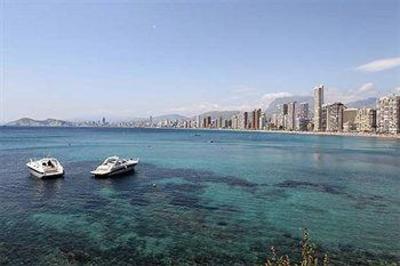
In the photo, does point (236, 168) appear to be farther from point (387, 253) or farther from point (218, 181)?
point (387, 253)

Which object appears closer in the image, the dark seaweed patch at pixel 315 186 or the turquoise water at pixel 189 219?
the turquoise water at pixel 189 219

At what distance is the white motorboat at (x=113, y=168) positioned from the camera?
174ft

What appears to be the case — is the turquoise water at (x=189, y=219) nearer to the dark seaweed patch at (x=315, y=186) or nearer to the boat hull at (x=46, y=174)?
the dark seaweed patch at (x=315, y=186)

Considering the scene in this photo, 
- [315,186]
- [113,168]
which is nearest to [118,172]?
[113,168]

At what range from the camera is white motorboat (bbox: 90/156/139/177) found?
174 feet

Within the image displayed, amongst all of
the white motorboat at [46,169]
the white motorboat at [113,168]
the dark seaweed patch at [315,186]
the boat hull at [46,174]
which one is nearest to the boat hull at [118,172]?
the white motorboat at [113,168]

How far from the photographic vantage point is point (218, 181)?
51.2 meters

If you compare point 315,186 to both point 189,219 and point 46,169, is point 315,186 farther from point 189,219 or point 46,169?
point 46,169

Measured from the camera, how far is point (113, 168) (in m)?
55.5

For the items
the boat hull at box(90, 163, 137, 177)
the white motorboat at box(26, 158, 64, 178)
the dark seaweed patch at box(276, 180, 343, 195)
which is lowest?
the dark seaweed patch at box(276, 180, 343, 195)

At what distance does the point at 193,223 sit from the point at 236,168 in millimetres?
39533

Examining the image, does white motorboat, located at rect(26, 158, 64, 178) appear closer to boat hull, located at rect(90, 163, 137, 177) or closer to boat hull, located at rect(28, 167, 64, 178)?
boat hull, located at rect(28, 167, 64, 178)

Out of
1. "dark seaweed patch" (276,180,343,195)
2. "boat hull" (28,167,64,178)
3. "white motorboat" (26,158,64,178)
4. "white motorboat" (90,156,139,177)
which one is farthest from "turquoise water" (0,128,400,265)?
"white motorboat" (90,156,139,177)

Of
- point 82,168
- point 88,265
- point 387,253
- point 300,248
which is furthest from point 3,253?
point 82,168
